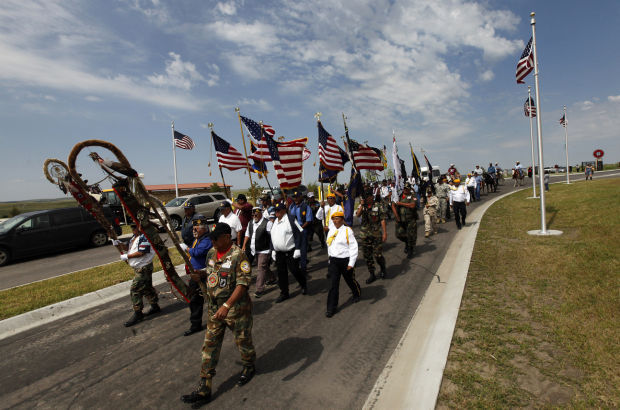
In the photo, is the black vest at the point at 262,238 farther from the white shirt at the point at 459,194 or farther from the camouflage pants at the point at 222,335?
the white shirt at the point at 459,194

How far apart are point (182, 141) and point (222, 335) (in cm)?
1850

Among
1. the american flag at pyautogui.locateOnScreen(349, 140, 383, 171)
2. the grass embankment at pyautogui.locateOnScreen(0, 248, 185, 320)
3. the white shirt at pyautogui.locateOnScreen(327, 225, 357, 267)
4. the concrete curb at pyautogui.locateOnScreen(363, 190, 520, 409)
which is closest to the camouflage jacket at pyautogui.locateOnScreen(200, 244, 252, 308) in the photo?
the concrete curb at pyautogui.locateOnScreen(363, 190, 520, 409)

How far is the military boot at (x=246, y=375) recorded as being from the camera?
3516mm

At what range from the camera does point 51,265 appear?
35.1 ft

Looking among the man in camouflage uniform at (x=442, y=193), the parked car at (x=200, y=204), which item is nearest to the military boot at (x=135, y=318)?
the man in camouflage uniform at (x=442, y=193)

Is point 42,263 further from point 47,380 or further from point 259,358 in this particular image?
point 259,358

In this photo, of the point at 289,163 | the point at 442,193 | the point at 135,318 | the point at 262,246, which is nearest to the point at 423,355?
the point at 262,246

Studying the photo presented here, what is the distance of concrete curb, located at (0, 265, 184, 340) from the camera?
5.60m

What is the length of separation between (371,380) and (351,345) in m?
0.77

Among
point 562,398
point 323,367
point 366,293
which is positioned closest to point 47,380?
point 323,367

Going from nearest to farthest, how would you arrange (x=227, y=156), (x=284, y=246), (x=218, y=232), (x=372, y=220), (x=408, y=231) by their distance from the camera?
(x=218, y=232) < (x=284, y=246) < (x=372, y=220) < (x=408, y=231) < (x=227, y=156)

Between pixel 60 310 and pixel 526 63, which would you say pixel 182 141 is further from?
pixel 526 63

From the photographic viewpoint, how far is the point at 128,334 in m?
5.08

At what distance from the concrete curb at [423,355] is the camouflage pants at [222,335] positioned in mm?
1438
